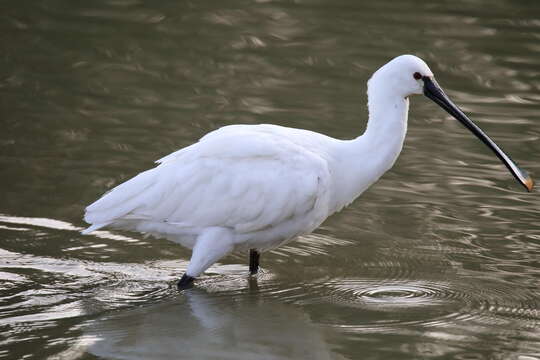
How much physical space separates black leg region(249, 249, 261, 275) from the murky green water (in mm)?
170

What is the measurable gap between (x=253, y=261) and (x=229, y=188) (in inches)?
26.9

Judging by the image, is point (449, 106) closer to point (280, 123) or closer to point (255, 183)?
point (255, 183)

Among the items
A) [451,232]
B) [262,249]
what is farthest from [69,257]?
[451,232]

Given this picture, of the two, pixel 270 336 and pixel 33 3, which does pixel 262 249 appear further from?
pixel 33 3

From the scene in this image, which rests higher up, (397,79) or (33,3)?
(33,3)

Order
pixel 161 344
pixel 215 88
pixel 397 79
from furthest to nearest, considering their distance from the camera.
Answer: pixel 215 88, pixel 397 79, pixel 161 344

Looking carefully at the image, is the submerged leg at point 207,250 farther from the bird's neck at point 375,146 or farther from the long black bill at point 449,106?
the long black bill at point 449,106

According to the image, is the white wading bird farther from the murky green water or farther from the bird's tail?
the murky green water

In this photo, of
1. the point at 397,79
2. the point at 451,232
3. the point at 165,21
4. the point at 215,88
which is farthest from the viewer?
the point at 165,21

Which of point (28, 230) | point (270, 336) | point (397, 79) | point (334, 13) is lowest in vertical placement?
point (270, 336)

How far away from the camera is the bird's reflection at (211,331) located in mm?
7484

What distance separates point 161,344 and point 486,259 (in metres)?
3.02

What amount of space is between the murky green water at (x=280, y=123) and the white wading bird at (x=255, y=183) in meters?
0.44

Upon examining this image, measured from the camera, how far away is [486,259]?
30.8 ft
